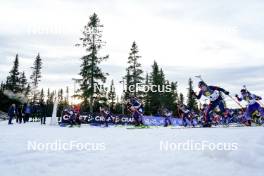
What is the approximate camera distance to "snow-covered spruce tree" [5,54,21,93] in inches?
2245

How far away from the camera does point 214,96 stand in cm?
1405

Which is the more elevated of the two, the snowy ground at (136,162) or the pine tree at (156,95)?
the pine tree at (156,95)

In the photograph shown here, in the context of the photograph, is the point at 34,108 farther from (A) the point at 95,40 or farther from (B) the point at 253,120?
(B) the point at 253,120

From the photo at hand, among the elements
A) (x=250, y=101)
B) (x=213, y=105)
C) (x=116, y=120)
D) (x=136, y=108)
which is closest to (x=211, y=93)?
(x=213, y=105)

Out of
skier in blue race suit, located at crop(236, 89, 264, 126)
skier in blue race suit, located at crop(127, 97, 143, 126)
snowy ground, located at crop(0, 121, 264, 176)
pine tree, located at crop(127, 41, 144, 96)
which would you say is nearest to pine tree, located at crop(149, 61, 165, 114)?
pine tree, located at crop(127, 41, 144, 96)

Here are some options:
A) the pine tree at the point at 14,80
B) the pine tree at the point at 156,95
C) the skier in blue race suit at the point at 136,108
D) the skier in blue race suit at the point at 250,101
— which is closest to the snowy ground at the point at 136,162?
the skier in blue race suit at the point at 250,101

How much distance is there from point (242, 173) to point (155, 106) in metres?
52.7

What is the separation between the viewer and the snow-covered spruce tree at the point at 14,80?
57.0m

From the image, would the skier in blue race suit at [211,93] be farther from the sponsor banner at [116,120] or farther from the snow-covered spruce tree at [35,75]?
the snow-covered spruce tree at [35,75]

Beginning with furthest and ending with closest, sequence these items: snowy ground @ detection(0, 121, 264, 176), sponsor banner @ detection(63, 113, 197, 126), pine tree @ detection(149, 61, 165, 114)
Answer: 1. pine tree @ detection(149, 61, 165, 114)
2. sponsor banner @ detection(63, 113, 197, 126)
3. snowy ground @ detection(0, 121, 264, 176)

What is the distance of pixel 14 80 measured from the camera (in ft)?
195

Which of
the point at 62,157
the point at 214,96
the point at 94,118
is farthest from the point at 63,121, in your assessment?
the point at 62,157

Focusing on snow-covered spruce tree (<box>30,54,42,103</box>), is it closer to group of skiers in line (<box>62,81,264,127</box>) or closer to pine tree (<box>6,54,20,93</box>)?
pine tree (<box>6,54,20,93</box>)

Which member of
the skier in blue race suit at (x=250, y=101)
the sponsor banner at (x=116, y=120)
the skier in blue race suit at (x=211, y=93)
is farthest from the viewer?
the sponsor banner at (x=116, y=120)
